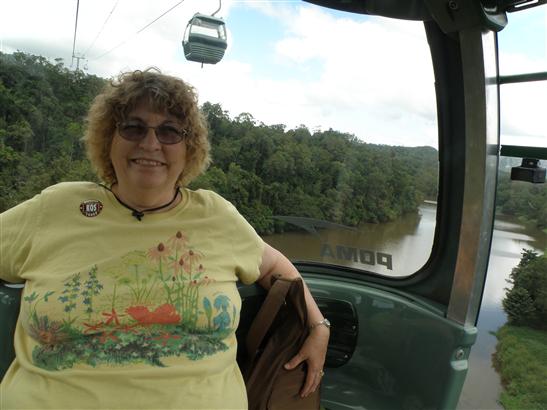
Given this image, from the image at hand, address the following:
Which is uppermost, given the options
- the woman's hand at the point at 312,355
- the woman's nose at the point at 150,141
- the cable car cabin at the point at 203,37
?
the cable car cabin at the point at 203,37

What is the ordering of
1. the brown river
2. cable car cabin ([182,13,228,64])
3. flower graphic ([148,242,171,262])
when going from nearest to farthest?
flower graphic ([148,242,171,262]), cable car cabin ([182,13,228,64]), the brown river

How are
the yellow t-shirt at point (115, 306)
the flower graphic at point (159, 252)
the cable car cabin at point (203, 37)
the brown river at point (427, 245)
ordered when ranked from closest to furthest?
the yellow t-shirt at point (115, 306) < the flower graphic at point (159, 252) < the cable car cabin at point (203, 37) < the brown river at point (427, 245)

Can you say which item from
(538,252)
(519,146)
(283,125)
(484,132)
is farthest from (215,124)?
(538,252)

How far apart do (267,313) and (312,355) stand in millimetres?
261

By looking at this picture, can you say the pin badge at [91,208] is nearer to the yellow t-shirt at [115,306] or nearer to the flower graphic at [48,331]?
the yellow t-shirt at [115,306]

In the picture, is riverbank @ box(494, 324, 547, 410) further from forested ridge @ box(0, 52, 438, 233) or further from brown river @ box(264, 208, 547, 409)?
forested ridge @ box(0, 52, 438, 233)

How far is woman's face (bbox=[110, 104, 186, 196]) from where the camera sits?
5.63 feet

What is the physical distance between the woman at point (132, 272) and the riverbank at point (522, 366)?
148 cm

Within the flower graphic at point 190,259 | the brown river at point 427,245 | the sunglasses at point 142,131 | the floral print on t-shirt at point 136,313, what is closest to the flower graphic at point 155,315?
the floral print on t-shirt at point 136,313

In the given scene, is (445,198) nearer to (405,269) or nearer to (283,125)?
(405,269)

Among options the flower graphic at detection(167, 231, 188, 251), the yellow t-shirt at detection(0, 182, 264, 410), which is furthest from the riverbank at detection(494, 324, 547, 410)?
the flower graphic at detection(167, 231, 188, 251)

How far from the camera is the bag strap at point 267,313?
1892 mm

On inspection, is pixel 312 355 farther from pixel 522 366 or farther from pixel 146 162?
pixel 522 366

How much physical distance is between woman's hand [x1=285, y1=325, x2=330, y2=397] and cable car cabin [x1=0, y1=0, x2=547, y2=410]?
0.32 m
